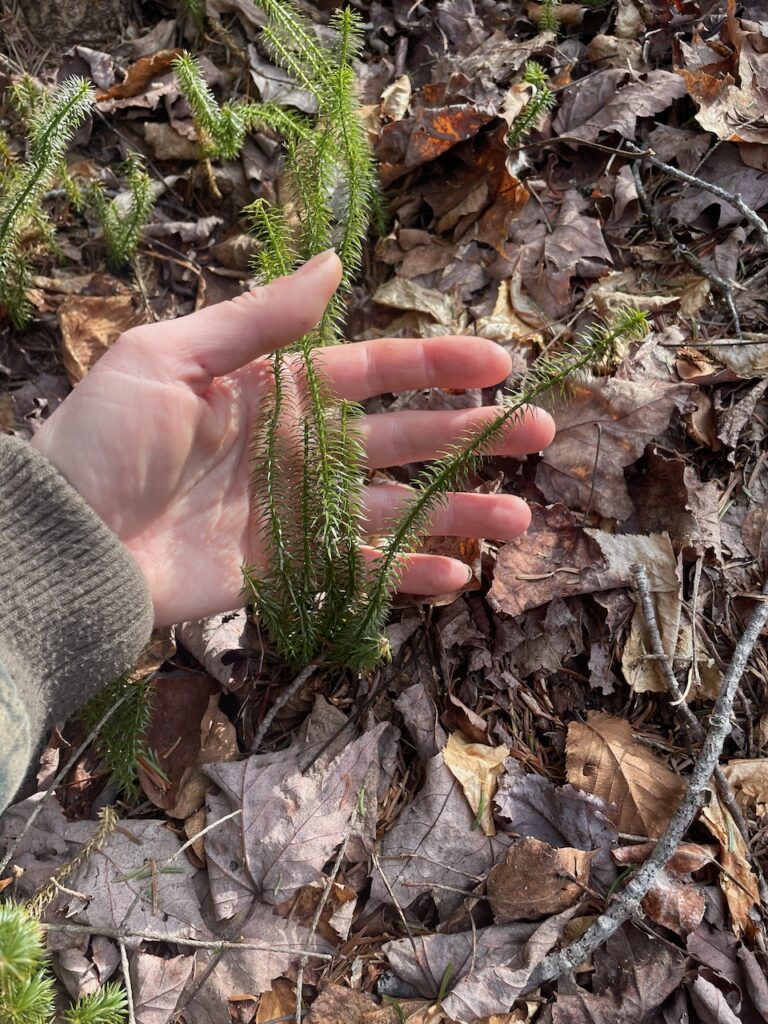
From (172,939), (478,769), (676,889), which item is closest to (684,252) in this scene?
(478,769)

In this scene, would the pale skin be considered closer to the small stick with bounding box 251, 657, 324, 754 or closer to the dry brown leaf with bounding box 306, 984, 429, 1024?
the small stick with bounding box 251, 657, 324, 754

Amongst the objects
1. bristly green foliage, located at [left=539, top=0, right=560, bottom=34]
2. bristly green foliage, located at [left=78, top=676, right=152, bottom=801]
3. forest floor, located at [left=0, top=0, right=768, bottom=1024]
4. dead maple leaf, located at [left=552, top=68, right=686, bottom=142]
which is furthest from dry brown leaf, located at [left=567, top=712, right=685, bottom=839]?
bristly green foliage, located at [left=539, top=0, right=560, bottom=34]

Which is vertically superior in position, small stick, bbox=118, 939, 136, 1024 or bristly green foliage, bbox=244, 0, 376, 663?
bristly green foliage, bbox=244, 0, 376, 663

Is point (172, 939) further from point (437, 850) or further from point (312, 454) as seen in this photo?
point (312, 454)

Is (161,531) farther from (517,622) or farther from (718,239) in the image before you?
(718,239)

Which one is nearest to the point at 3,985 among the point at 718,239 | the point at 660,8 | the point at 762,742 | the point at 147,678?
the point at 147,678

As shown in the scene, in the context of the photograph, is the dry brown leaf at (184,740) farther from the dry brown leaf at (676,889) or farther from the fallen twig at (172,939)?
the dry brown leaf at (676,889)
